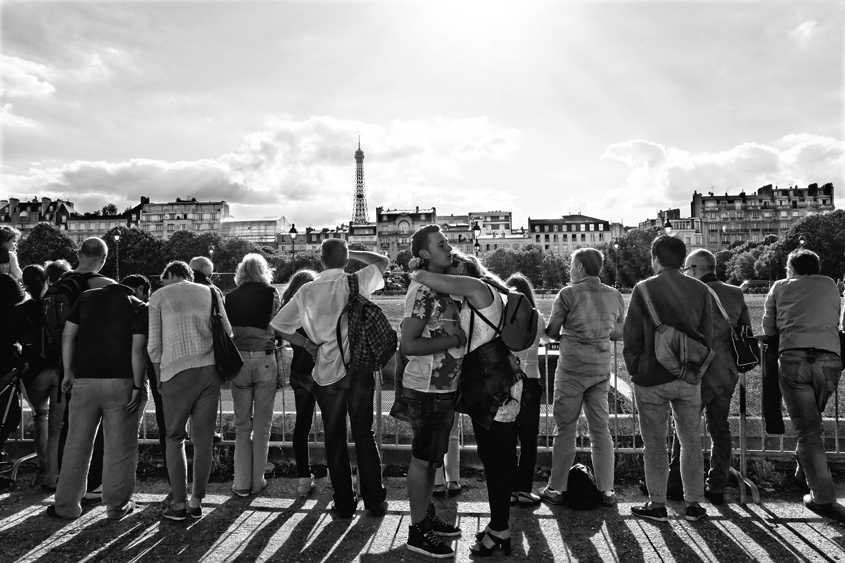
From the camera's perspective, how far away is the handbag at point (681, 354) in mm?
4621

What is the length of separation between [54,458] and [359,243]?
160 meters

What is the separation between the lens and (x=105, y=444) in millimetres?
4980

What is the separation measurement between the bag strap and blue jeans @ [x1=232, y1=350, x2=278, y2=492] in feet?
10.7

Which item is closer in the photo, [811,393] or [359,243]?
[811,393]

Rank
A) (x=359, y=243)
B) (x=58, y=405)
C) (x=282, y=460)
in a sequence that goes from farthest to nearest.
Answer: (x=359, y=243), (x=282, y=460), (x=58, y=405)

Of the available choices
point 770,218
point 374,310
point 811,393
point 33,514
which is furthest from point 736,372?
point 770,218

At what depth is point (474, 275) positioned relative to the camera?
430 cm

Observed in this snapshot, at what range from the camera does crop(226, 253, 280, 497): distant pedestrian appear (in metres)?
5.45

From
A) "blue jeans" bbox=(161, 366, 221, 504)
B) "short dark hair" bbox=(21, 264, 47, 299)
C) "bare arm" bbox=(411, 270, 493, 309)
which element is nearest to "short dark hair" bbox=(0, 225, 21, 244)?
"short dark hair" bbox=(21, 264, 47, 299)

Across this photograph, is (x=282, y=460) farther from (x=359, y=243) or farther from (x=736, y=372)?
(x=359, y=243)

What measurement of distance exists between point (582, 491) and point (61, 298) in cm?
485

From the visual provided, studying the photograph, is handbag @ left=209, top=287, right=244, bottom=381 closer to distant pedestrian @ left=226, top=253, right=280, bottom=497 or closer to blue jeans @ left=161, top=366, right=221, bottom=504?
blue jeans @ left=161, top=366, right=221, bottom=504

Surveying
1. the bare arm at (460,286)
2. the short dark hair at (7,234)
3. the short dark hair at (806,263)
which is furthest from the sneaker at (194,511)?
the short dark hair at (806,263)

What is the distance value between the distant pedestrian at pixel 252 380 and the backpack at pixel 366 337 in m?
1.02
